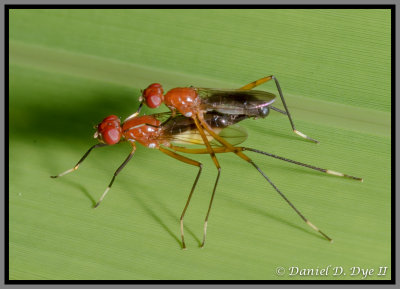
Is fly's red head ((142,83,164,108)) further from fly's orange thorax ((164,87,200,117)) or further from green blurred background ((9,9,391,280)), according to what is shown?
green blurred background ((9,9,391,280))

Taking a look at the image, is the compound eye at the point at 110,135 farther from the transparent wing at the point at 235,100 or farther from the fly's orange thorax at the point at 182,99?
the transparent wing at the point at 235,100

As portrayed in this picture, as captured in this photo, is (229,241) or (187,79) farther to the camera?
(187,79)

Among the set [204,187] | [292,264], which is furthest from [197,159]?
[292,264]

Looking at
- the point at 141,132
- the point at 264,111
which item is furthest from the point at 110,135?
the point at 264,111

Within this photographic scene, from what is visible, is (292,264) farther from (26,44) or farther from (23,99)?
(26,44)

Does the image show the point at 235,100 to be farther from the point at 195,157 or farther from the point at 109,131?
the point at 109,131

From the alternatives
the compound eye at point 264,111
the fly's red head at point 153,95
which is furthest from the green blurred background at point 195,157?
the fly's red head at point 153,95

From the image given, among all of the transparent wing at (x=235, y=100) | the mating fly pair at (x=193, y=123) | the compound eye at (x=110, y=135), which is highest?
the transparent wing at (x=235, y=100)
